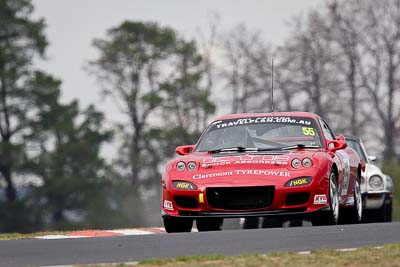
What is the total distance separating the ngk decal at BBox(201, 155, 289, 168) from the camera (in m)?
14.5

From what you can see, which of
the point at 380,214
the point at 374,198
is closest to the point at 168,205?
the point at 374,198

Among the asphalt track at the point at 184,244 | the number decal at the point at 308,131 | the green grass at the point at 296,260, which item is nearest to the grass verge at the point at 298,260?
the green grass at the point at 296,260

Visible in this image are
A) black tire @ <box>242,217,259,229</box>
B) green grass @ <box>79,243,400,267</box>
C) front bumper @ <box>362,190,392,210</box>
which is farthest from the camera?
front bumper @ <box>362,190,392,210</box>

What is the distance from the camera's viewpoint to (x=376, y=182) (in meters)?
21.8

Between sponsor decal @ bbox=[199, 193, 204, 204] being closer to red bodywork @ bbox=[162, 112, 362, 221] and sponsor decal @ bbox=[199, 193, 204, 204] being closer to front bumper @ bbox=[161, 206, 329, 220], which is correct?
red bodywork @ bbox=[162, 112, 362, 221]

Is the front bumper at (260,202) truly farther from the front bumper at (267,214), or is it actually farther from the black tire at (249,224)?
the black tire at (249,224)

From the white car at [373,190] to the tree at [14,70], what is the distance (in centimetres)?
3777

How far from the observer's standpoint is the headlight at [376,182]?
21.8 m

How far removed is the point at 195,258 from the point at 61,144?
54032 mm

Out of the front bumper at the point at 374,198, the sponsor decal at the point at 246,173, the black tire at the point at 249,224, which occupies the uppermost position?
the sponsor decal at the point at 246,173

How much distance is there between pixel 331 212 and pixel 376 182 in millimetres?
7251

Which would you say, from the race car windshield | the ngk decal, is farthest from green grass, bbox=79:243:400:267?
the race car windshield

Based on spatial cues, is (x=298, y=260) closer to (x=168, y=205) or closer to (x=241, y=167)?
(x=241, y=167)

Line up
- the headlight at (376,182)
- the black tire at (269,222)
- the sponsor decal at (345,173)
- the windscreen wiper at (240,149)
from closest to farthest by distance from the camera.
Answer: the windscreen wiper at (240,149)
the sponsor decal at (345,173)
the black tire at (269,222)
the headlight at (376,182)
